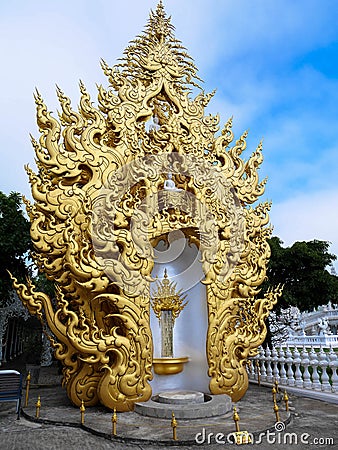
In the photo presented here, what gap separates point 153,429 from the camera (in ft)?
15.3

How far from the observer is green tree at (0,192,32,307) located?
10570 mm

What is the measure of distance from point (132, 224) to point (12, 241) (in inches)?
226

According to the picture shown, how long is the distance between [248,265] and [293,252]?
18.7ft

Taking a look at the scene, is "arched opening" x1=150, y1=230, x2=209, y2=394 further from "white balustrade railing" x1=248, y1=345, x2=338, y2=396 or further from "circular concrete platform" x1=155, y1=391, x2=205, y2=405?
"white balustrade railing" x1=248, y1=345, x2=338, y2=396

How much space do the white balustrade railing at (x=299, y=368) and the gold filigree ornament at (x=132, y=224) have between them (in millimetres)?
1028

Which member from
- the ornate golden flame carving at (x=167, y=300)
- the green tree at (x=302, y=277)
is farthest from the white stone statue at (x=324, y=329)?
the ornate golden flame carving at (x=167, y=300)

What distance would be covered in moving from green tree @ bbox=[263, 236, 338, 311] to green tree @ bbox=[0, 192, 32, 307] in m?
7.88

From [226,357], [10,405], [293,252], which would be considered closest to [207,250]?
[226,357]

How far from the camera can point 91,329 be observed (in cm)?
579

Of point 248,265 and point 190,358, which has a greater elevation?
point 248,265

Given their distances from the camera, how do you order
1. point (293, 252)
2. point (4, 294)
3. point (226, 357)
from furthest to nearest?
point (293, 252), point (4, 294), point (226, 357)

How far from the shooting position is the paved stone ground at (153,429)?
4184mm

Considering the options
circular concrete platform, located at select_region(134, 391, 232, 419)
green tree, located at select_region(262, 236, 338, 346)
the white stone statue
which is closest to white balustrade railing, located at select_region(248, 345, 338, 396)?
circular concrete platform, located at select_region(134, 391, 232, 419)

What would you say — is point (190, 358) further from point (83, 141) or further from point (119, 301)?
point (83, 141)
